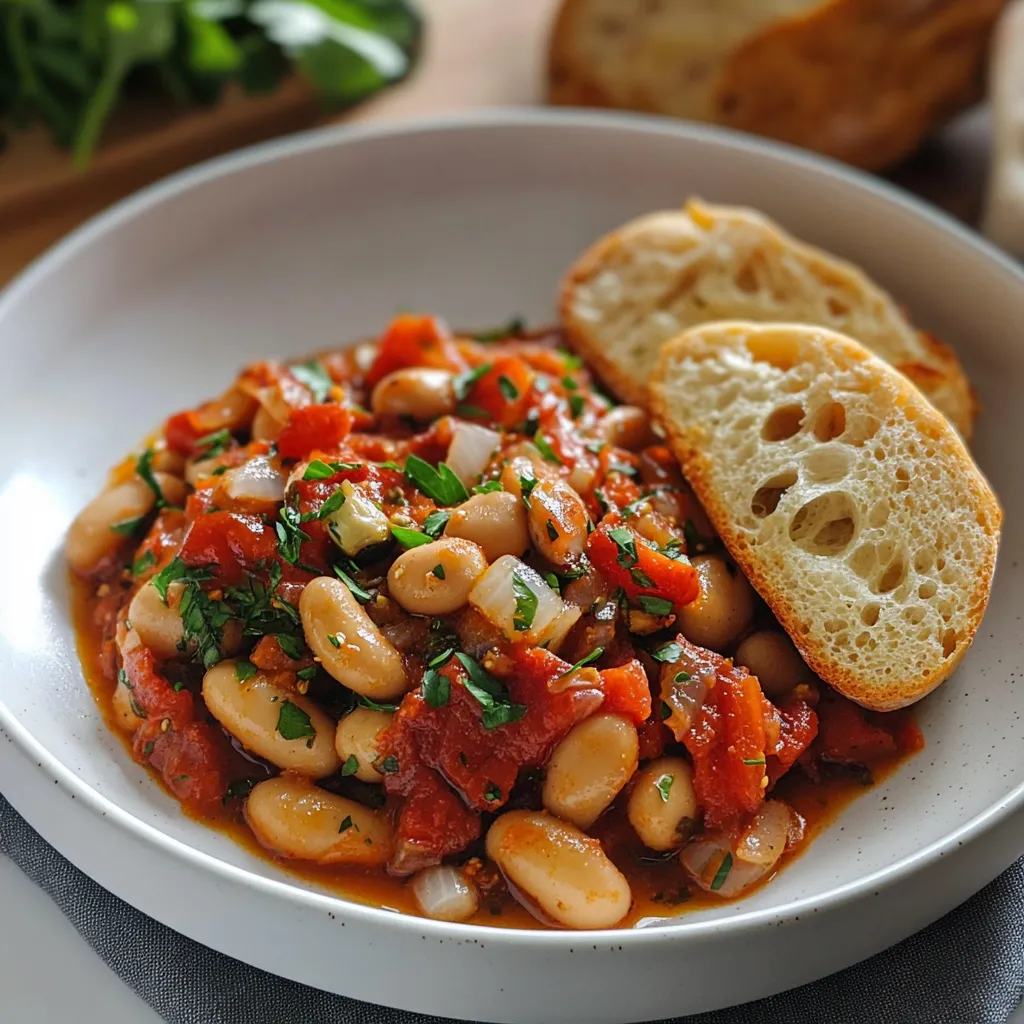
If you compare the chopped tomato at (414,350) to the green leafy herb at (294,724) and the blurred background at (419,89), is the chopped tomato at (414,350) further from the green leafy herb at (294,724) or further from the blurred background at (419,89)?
the blurred background at (419,89)

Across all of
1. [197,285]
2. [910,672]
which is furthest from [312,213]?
[910,672]

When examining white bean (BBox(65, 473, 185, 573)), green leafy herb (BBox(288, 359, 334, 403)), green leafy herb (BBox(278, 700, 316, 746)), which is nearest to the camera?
green leafy herb (BBox(278, 700, 316, 746))

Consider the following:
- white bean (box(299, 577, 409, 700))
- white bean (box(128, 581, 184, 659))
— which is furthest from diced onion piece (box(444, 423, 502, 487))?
white bean (box(128, 581, 184, 659))

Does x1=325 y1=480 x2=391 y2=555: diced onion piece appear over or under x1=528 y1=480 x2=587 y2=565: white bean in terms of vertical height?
over

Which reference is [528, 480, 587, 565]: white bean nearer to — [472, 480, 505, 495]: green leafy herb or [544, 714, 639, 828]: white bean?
[472, 480, 505, 495]: green leafy herb

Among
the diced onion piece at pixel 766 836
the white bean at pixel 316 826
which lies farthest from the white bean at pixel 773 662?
the white bean at pixel 316 826

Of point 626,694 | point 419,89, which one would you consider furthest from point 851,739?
point 419,89

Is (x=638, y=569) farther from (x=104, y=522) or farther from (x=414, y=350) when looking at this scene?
(x=104, y=522)

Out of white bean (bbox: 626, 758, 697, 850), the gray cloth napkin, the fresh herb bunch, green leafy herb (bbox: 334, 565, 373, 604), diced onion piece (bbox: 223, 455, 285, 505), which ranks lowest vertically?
the gray cloth napkin
